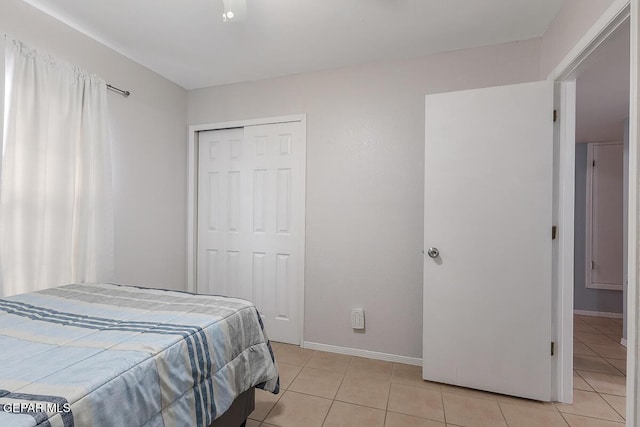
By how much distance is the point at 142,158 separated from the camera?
8.60ft

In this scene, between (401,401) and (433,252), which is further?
(433,252)

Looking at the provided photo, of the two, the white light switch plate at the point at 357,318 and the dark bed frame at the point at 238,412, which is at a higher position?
the white light switch plate at the point at 357,318

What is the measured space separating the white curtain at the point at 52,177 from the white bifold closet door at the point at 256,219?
3.13 feet

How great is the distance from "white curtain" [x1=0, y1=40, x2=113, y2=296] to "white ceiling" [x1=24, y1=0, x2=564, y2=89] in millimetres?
436

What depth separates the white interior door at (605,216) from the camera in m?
3.83

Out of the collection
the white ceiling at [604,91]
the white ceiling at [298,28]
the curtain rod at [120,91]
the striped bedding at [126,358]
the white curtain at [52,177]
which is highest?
the white ceiling at [298,28]

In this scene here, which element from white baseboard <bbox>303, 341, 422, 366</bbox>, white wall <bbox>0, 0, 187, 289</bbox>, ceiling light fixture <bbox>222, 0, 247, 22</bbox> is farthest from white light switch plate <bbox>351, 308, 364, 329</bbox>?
ceiling light fixture <bbox>222, 0, 247, 22</bbox>

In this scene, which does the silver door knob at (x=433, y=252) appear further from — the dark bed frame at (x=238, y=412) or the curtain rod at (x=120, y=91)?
the curtain rod at (x=120, y=91)

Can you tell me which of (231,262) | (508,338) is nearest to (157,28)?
(231,262)

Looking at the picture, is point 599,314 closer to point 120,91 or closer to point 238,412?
point 238,412

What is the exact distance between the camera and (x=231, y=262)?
2.99 metres

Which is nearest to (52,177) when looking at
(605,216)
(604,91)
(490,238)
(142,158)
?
(142,158)

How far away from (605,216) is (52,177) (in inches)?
225

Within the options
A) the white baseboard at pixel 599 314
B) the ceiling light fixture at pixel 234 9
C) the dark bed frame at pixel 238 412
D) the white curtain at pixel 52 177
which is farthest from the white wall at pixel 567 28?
the white baseboard at pixel 599 314
